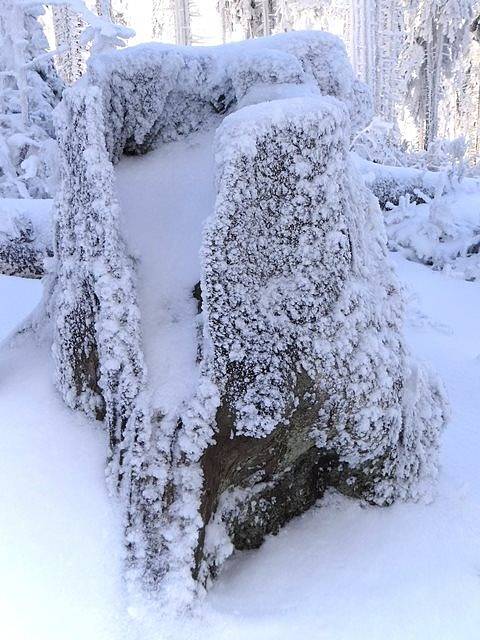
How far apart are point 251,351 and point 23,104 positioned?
9053 millimetres

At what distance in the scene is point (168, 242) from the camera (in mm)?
2914

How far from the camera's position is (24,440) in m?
2.62

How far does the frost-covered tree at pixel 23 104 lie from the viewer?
9031 mm

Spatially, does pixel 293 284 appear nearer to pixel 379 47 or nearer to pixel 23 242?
pixel 23 242

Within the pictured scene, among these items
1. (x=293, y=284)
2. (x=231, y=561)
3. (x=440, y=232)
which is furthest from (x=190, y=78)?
(x=440, y=232)

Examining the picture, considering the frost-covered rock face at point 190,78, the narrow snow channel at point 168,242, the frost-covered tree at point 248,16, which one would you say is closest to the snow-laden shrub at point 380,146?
the frost-covered tree at point 248,16

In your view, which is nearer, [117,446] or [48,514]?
[48,514]

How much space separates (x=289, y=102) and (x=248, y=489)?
1.63m

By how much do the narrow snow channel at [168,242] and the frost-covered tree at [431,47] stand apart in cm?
1462

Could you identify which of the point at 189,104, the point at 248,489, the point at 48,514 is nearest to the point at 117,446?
the point at 48,514

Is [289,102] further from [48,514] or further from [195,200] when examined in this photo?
[48,514]

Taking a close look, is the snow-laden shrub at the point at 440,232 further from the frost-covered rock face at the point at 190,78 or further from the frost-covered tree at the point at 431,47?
the frost-covered tree at the point at 431,47

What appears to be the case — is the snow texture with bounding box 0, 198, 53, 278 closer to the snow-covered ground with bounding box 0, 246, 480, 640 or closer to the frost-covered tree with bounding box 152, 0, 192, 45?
the snow-covered ground with bounding box 0, 246, 480, 640

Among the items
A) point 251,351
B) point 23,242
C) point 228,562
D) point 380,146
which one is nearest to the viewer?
point 251,351
